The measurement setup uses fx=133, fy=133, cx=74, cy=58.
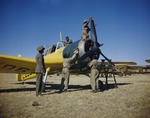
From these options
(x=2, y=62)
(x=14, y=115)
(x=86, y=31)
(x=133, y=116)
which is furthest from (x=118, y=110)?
(x=2, y=62)

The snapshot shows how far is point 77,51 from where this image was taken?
657cm

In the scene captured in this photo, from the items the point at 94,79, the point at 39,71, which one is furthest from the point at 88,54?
the point at 39,71

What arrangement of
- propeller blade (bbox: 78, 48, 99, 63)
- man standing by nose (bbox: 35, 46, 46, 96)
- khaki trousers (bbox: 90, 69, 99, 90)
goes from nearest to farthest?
man standing by nose (bbox: 35, 46, 46, 96) < khaki trousers (bbox: 90, 69, 99, 90) < propeller blade (bbox: 78, 48, 99, 63)

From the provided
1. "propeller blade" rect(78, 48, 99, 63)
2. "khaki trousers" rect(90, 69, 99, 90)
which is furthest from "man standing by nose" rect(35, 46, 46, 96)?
"khaki trousers" rect(90, 69, 99, 90)

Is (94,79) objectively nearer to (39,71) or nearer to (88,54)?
(88,54)

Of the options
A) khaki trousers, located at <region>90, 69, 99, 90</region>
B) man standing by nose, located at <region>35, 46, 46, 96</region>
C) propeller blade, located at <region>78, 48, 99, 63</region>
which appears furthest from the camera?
propeller blade, located at <region>78, 48, 99, 63</region>

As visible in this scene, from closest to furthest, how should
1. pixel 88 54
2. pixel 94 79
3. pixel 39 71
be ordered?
pixel 39 71
pixel 94 79
pixel 88 54

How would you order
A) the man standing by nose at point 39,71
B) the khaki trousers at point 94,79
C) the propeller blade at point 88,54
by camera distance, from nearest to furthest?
the man standing by nose at point 39,71 < the khaki trousers at point 94,79 < the propeller blade at point 88,54

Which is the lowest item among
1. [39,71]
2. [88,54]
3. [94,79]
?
[94,79]

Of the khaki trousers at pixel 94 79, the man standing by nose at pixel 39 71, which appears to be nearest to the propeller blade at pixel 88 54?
the khaki trousers at pixel 94 79

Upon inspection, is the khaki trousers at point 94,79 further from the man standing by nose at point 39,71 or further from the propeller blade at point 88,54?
the man standing by nose at point 39,71

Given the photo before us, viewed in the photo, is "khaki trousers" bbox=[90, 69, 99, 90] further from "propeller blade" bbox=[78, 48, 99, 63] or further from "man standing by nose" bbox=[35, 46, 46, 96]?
"man standing by nose" bbox=[35, 46, 46, 96]

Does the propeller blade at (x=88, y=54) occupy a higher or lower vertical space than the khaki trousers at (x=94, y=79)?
higher

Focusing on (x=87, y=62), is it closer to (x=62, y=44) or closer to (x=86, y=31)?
(x=86, y=31)
